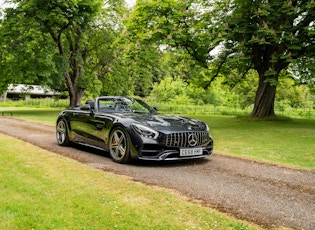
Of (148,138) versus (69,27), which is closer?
(148,138)

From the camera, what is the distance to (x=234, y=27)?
1627cm

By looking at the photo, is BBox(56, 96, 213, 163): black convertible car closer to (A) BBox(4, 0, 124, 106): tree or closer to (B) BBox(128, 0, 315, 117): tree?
(B) BBox(128, 0, 315, 117): tree

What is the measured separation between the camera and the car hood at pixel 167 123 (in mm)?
7086

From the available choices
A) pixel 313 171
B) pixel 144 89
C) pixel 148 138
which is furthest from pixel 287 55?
pixel 144 89

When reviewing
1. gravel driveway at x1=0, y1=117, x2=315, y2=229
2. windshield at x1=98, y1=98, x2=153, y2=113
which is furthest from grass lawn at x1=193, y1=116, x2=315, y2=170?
windshield at x1=98, y1=98, x2=153, y2=113

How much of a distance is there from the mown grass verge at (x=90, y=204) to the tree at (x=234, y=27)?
10.7m

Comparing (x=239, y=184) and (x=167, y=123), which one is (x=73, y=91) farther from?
(x=239, y=184)

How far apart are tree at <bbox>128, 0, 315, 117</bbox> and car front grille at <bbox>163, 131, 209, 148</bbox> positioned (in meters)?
8.69

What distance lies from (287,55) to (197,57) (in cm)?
502

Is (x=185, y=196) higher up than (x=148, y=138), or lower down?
lower down

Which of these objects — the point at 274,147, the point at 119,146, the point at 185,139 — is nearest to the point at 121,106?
the point at 119,146

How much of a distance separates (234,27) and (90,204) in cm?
1376

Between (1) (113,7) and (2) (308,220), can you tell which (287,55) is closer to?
(2) (308,220)

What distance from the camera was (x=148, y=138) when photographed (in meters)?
6.88
